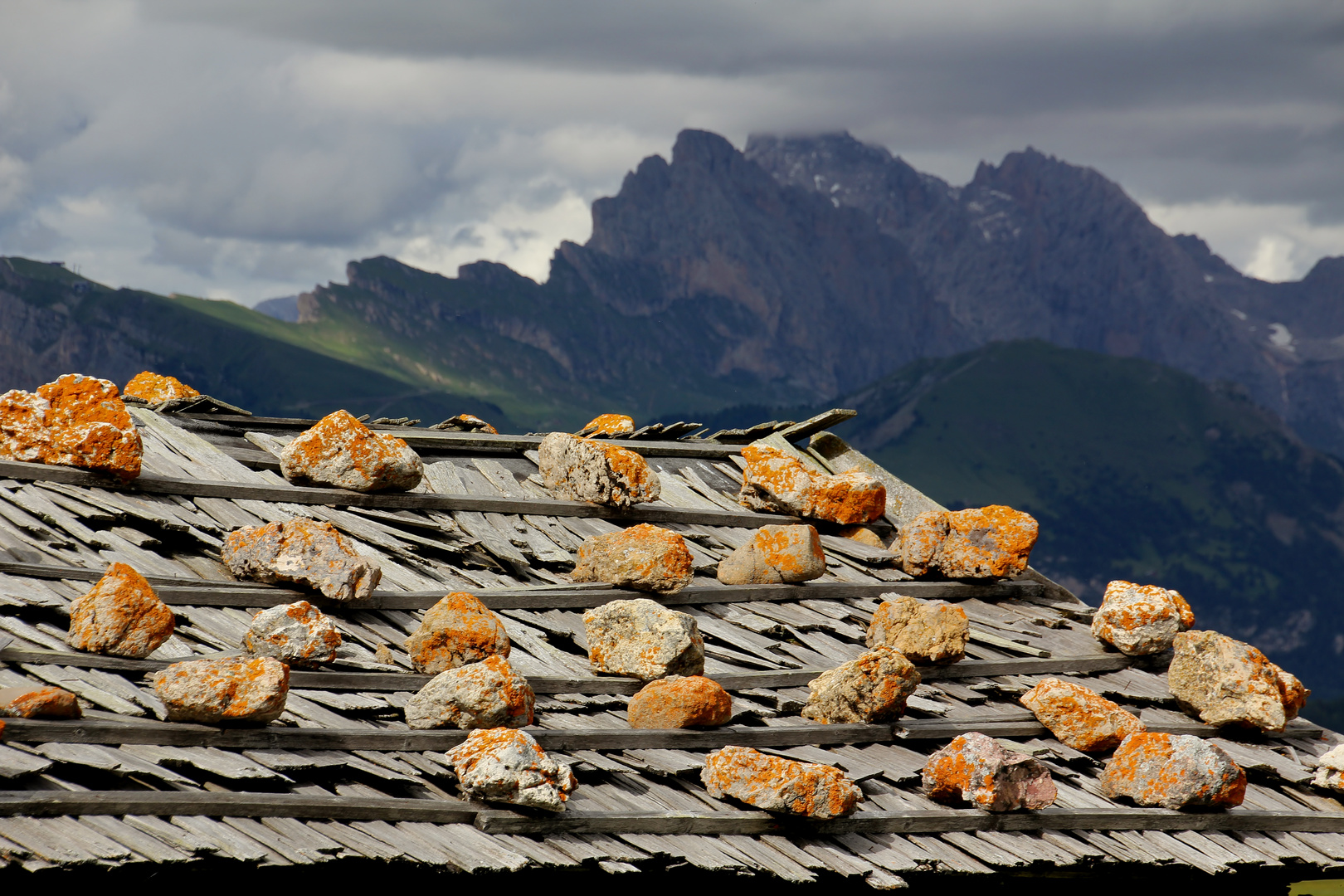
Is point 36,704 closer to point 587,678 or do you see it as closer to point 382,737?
point 382,737

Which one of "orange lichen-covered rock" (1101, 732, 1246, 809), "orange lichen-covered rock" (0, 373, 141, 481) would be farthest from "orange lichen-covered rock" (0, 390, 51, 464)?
"orange lichen-covered rock" (1101, 732, 1246, 809)

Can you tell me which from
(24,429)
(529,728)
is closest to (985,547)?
(529,728)

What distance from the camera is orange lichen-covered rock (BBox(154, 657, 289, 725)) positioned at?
5.74m

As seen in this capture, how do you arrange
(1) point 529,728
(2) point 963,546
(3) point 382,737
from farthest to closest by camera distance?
(2) point 963,546 → (1) point 529,728 → (3) point 382,737

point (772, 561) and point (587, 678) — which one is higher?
point (772, 561)

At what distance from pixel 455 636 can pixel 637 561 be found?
1859 millimetres

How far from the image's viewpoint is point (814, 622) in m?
9.25

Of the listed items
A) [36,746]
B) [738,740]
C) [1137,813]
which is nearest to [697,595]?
[738,740]

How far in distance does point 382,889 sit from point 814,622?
4288mm

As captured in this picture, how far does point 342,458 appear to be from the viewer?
9.23 metres

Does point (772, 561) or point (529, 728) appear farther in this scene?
point (772, 561)

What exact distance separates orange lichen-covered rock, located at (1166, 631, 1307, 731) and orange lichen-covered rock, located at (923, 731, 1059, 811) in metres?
2.71

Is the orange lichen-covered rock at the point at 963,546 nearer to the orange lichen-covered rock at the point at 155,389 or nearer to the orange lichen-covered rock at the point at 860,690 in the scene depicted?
the orange lichen-covered rock at the point at 860,690

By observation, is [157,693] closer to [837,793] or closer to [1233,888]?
[837,793]
